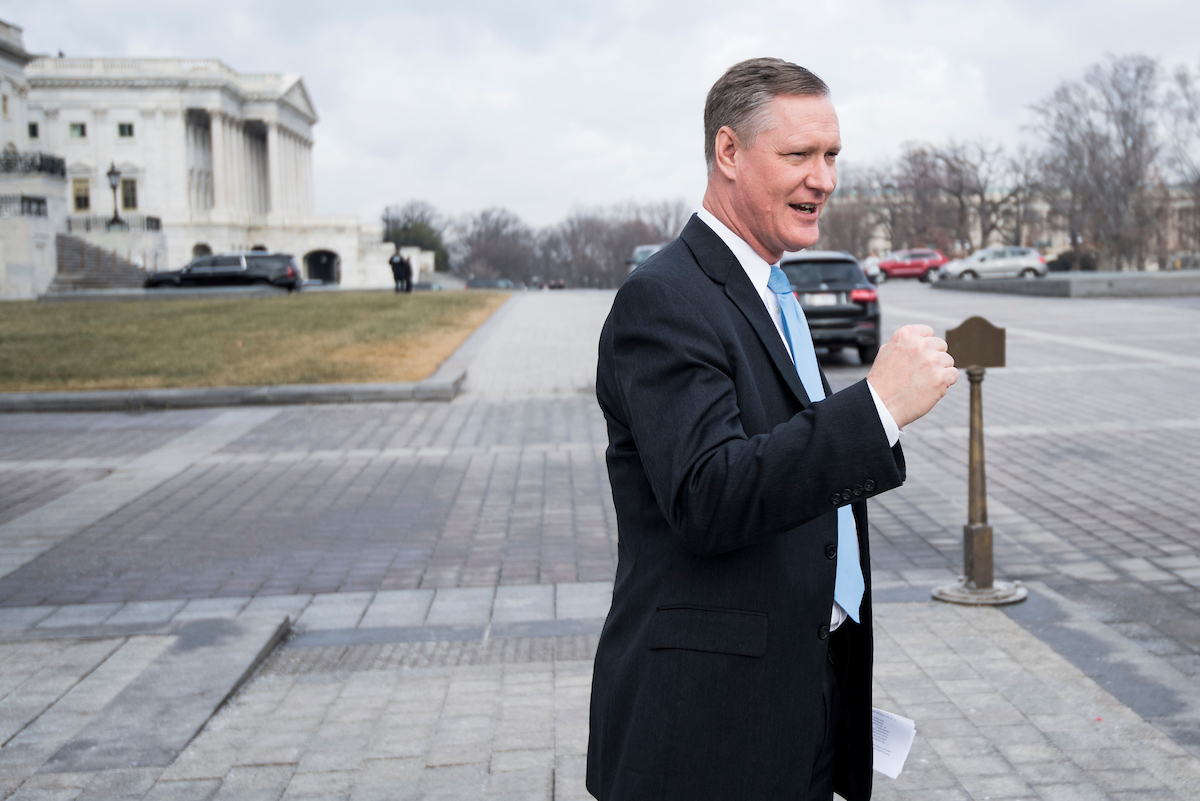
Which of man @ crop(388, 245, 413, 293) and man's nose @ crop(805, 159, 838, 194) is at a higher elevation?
man @ crop(388, 245, 413, 293)

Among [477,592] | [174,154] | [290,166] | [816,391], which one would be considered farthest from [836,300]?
[290,166]

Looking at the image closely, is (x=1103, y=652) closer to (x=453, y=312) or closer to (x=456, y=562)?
(x=456, y=562)

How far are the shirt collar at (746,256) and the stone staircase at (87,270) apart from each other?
50418 millimetres

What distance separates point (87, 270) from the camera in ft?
169

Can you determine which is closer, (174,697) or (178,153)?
(174,697)

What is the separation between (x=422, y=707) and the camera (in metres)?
4.14

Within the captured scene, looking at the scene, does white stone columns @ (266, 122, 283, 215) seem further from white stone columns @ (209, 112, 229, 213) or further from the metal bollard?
the metal bollard

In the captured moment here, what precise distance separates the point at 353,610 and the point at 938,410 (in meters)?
7.83

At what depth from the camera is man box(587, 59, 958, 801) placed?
5.28 ft

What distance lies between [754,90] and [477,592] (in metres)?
4.31

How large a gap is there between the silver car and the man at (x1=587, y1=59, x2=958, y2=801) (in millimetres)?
48934

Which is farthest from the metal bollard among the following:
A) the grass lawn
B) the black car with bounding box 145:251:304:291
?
the black car with bounding box 145:251:304:291

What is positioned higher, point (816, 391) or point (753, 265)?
point (753, 265)

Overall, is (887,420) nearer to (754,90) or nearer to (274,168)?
(754,90)
